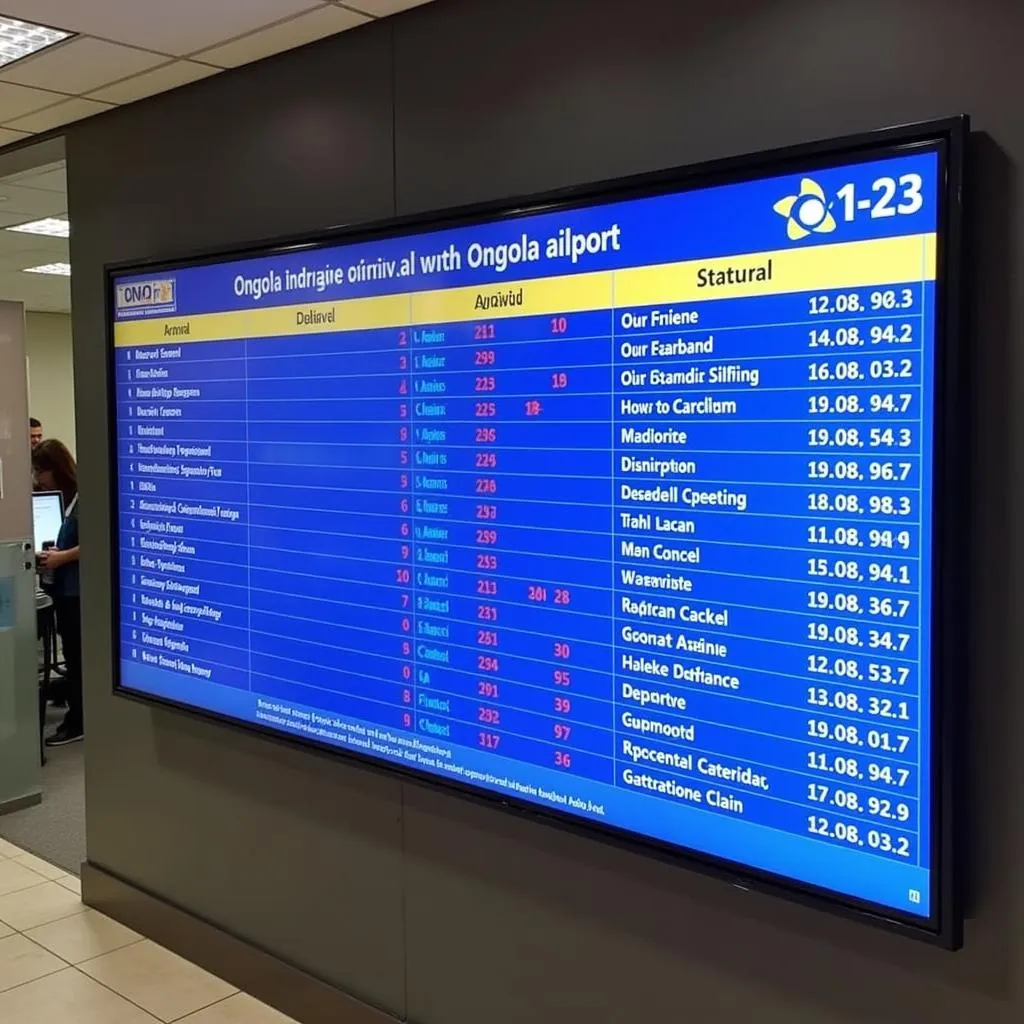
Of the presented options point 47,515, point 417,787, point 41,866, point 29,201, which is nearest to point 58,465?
point 47,515

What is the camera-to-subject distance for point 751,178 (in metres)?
1.99

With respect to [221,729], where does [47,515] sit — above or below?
above

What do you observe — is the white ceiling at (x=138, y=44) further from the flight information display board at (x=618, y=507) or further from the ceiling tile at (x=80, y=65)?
the flight information display board at (x=618, y=507)

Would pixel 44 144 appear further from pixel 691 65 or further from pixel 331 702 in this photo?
pixel 691 65

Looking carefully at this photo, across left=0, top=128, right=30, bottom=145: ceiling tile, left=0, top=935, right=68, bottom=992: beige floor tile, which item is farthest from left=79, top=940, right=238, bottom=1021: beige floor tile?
left=0, top=128, right=30, bottom=145: ceiling tile

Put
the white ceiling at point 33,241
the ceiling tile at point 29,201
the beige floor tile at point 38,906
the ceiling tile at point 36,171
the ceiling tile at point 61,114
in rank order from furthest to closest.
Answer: the ceiling tile at point 29,201, the white ceiling at point 33,241, the ceiling tile at point 36,171, the beige floor tile at point 38,906, the ceiling tile at point 61,114

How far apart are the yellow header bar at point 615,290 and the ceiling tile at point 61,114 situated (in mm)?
928

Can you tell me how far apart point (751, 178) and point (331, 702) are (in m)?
1.66

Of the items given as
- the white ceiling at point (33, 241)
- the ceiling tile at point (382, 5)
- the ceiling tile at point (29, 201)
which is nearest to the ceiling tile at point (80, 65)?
the ceiling tile at point (382, 5)

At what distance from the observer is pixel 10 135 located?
3.93 meters

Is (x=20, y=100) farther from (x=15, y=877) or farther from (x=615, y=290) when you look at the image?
(x=15, y=877)

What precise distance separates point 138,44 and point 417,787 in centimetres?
208

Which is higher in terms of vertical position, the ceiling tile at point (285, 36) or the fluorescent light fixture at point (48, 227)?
the fluorescent light fixture at point (48, 227)

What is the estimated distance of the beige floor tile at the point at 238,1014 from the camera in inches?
123
